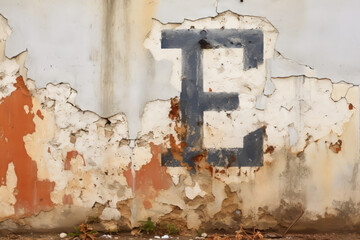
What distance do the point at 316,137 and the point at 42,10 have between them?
6.88ft

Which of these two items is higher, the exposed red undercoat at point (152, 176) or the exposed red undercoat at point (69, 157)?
the exposed red undercoat at point (69, 157)

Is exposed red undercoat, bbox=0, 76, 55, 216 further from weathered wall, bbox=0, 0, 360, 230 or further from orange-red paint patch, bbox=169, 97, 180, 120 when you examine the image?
orange-red paint patch, bbox=169, 97, 180, 120

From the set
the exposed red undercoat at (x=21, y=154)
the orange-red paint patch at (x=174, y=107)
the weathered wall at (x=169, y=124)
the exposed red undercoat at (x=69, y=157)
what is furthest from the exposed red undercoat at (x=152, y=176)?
the exposed red undercoat at (x=21, y=154)

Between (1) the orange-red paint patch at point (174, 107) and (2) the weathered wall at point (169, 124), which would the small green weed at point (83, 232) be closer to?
(2) the weathered wall at point (169, 124)

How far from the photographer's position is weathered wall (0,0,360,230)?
2.87 meters

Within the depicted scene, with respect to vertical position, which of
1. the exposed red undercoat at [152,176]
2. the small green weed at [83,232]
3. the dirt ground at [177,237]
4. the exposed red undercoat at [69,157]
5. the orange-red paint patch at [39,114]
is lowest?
the dirt ground at [177,237]

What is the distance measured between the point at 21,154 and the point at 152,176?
0.92 m

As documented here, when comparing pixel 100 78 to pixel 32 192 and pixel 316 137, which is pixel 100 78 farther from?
pixel 316 137

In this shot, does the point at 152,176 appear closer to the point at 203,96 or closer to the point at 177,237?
the point at 177,237

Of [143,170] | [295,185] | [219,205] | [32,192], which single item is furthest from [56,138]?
[295,185]

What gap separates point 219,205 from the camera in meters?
2.94

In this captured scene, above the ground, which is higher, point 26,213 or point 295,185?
point 295,185

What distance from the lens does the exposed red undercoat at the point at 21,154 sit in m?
2.88

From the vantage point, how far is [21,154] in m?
2.89
